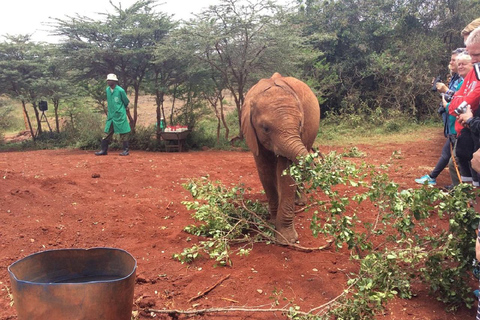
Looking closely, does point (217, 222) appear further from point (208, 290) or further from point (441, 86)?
point (441, 86)

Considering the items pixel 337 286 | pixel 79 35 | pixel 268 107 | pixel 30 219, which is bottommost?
pixel 337 286

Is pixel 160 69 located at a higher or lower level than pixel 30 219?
higher

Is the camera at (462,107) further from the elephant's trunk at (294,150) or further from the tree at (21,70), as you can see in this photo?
the tree at (21,70)

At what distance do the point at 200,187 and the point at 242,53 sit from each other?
24.3 ft

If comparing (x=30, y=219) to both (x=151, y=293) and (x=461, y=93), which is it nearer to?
(x=151, y=293)

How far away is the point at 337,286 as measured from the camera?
3.12m

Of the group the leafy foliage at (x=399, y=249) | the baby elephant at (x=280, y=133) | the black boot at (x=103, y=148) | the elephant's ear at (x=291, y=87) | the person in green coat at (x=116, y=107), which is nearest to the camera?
the leafy foliage at (x=399, y=249)

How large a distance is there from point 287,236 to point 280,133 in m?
1.19

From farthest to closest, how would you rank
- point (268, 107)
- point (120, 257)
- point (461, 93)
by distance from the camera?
point (268, 107) → point (461, 93) → point (120, 257)

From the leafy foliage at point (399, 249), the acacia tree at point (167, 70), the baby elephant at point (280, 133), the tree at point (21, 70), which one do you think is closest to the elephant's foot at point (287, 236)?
the baby elephant at point (280, 133)

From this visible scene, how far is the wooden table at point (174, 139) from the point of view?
419 inches

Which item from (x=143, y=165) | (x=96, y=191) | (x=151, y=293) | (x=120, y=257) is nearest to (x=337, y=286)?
(x=151, y=293)

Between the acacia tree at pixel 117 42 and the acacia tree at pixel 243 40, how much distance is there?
5.34ft

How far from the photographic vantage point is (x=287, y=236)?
160 inches
